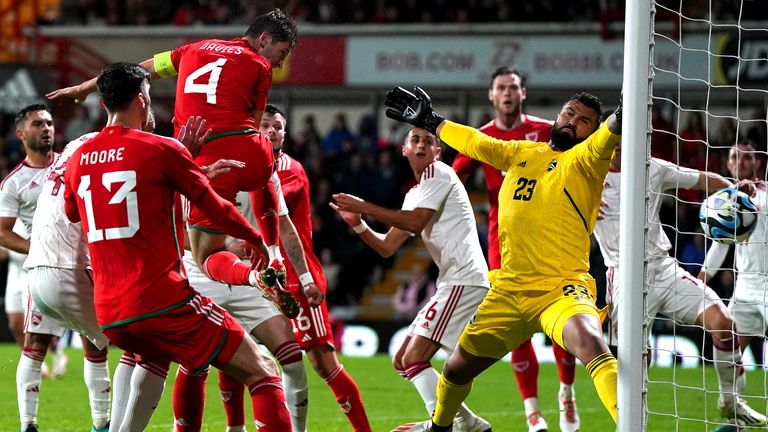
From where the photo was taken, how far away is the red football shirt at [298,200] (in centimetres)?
780

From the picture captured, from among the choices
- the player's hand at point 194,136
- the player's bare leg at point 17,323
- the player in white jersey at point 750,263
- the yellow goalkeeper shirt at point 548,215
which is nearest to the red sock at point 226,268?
the player's hand at point 194,136

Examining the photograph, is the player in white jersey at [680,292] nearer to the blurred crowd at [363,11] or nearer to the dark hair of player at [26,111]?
the dark hair of player at [26,111]

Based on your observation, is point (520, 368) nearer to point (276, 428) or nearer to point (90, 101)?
point (276, 428)

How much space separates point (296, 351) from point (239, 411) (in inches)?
25.0

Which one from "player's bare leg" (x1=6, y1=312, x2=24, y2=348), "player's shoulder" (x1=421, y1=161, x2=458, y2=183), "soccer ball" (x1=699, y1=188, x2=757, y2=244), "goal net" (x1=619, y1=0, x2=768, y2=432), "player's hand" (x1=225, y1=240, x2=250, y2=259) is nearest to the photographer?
"player's hand" (x1=225, y1=240, x2=250, y2=259)

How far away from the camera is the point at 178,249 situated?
5547mm

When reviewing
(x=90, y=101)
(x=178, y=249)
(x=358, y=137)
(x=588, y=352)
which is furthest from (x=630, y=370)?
(x=90, y=101)

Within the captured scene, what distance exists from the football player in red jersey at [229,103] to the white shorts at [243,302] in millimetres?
324

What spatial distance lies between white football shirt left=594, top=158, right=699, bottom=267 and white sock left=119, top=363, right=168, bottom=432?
3842 millimetres

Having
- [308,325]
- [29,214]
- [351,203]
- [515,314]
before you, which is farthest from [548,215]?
[29,214]

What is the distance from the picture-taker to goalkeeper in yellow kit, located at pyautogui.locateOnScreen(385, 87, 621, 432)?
6.28 metres

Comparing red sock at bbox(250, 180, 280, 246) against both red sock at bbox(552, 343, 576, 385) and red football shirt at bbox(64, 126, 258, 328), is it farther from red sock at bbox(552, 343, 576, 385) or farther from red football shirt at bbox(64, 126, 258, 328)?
red sock at bbox(552, 343, 576, 385)

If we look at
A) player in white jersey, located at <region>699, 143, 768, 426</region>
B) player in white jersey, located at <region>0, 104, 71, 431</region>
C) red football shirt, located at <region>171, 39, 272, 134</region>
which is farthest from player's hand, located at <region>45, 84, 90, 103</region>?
player in white jersey, located at <region>699, 143, 768, 426</region>

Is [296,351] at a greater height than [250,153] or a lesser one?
lesser
